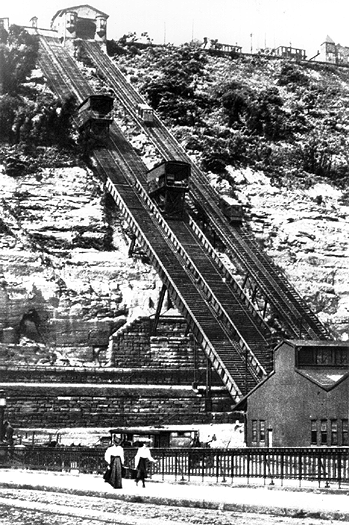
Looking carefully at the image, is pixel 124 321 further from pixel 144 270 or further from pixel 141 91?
pixel 141 91

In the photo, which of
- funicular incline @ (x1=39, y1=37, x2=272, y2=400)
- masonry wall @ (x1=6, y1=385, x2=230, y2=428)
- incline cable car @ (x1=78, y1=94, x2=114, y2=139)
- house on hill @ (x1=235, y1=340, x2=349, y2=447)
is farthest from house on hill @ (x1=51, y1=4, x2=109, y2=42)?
house on hill @ (x1=235, y1=340, x2=349, y2=447)

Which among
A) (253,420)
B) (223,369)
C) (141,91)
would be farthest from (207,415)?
(141,91)

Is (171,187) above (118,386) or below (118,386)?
above

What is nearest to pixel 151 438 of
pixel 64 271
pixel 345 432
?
pixel 345 432

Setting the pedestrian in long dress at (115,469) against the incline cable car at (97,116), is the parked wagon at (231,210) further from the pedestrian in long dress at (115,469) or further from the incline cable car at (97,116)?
the pedestrian in long dress at (115,469)

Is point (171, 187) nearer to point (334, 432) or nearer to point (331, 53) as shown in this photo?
point (334, 432)

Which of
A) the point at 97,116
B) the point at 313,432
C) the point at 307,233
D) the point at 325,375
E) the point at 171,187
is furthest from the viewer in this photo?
the point at 97,116

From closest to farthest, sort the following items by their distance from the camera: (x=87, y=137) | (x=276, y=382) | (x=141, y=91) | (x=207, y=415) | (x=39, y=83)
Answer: (x=276, y=382) < (x=207, y=415) < (x=87, y=137) < (x=39, y=83) < (x=141, y=91)
